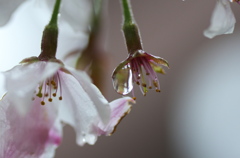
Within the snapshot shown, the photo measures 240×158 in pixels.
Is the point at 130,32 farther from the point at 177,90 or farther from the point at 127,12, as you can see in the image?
the point at 177,90

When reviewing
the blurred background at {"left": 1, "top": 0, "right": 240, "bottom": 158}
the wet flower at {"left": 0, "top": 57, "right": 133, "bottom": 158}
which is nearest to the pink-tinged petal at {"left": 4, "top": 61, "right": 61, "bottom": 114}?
the wet flower at {"left": 0, "top": 57, "right": 133, "bottom": 158}

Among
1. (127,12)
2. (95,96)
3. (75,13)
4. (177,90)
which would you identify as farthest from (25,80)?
(177,90)

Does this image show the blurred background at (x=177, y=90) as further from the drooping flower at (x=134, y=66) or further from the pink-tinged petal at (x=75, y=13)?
the drooping flower at (x=134, y=66)

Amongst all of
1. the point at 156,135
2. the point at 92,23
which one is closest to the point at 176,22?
the point at 156,135

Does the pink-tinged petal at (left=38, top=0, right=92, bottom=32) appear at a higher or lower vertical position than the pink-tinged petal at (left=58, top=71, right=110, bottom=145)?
higher

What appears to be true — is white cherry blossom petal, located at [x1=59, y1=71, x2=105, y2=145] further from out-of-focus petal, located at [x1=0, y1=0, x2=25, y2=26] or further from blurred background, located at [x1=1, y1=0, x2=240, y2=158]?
blurred background, located at [x1=1, y1=0, x2=240, y2=158]

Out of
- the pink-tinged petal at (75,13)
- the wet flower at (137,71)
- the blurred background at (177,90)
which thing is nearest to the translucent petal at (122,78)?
the wet flower at (137,71)
